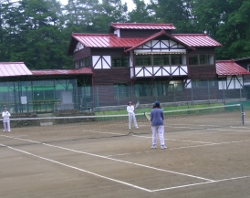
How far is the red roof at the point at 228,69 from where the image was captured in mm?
51750

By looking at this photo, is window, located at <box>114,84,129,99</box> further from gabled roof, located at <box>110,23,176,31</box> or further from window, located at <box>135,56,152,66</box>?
gabled roof, located at <box>110,23,176,31</box>

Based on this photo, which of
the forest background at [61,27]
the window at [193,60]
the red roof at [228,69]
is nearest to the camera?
the window at [193,60]

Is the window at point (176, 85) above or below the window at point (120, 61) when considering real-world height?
below

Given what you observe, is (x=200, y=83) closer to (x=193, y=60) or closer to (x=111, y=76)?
(x=193, y=60)

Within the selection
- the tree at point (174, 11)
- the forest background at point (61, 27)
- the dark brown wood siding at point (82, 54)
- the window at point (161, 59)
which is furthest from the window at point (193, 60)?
the tree at point (174, 11)

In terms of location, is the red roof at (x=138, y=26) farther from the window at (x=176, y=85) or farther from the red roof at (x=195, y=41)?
the window at (x=176, y=85)

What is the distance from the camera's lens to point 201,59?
166 ft

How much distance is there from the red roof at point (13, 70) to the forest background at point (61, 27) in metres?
24.1

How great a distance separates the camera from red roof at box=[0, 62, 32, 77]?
37688mm

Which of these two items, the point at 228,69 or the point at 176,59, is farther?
the point at 228,69

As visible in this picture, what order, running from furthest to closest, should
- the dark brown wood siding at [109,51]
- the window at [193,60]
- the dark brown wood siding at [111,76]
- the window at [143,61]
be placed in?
1. the window at [193,60]
2. the window at [143,61]
3. the dark brown wood siding at [111,76]
4. the dark brown wood siding at [109,51]

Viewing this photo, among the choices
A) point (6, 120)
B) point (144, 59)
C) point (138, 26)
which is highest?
point (138, 26)

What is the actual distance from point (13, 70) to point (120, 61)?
1239 centimetres

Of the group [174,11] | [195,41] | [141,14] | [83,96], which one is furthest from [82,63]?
[174,11]
